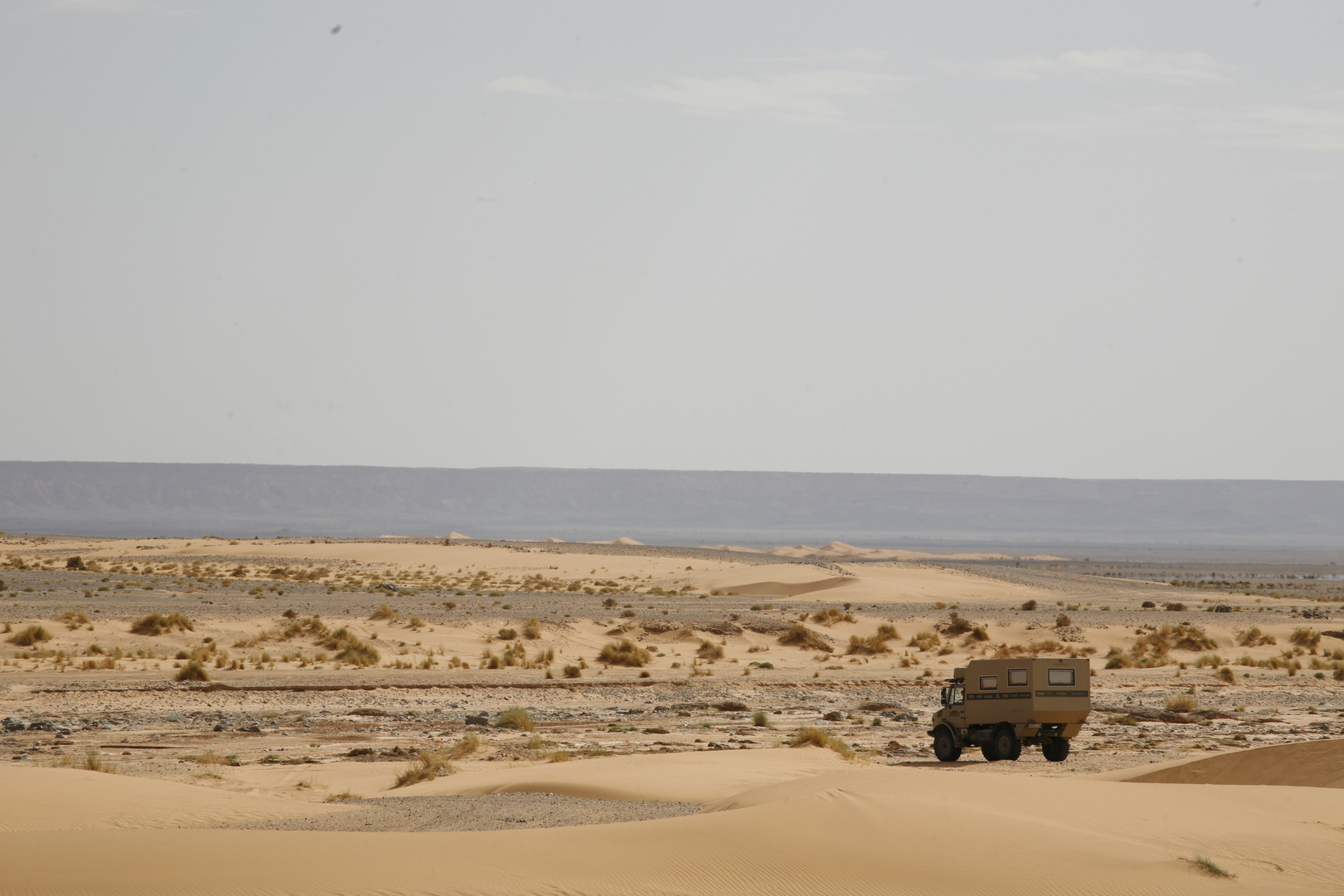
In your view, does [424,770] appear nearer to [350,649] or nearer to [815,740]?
[815,740]

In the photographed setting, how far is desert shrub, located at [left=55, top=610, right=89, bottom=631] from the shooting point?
3684 centimetres

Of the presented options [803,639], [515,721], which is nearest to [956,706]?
[515,721]

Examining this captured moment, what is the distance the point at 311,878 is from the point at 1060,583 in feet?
264

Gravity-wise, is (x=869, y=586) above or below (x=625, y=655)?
above

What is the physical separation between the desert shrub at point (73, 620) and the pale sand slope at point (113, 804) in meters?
23.7

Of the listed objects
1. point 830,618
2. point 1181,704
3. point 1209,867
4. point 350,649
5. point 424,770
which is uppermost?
point 1209,867

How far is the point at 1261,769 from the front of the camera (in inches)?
704

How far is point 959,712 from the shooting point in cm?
2084

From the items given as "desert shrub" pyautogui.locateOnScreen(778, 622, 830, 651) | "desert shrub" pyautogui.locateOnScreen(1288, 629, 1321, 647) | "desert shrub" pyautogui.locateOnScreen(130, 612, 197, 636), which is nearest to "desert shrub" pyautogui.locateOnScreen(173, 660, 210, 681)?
"desert shrub" pyautogui.locateOnScreen(130, 612, 197, 636)

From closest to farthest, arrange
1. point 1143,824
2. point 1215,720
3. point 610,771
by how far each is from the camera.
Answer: point 1143,824, point 610,771, point 1215,720

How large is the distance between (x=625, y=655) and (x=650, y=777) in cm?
2035

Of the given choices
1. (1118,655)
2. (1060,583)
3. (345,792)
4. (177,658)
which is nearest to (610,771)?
(345,792)

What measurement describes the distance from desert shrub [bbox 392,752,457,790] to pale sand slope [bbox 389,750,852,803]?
0.18 meters

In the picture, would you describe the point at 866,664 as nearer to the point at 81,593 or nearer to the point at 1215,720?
the point at 1215,720
